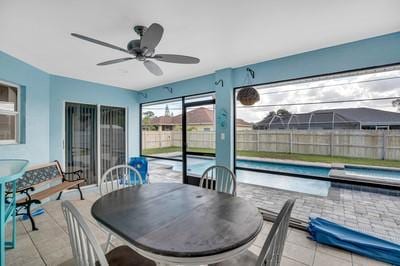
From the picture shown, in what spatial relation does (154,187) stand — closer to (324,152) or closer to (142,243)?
(142,243)

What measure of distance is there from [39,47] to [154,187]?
2515mm

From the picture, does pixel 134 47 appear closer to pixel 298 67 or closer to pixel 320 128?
pixel 298 67

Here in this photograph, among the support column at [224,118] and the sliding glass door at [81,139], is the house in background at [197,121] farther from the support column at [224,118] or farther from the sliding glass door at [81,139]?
the sliding glass door at [81,139]

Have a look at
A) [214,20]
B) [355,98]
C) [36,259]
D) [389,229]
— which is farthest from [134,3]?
[389,229]

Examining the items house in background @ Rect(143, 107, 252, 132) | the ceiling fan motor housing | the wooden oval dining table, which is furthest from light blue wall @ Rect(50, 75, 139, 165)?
the wooden oval dining table

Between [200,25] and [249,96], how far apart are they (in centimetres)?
147

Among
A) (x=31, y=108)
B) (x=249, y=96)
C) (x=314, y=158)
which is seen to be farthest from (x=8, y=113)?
(x=314, y=158)

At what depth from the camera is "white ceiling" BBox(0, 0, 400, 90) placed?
5.91ft

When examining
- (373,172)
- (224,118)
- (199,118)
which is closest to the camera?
(373,172)

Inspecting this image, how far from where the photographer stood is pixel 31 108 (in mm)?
3457

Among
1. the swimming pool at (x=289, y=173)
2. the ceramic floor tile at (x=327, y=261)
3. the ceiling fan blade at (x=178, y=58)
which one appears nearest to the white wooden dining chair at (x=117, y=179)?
the ceiling fan blade at (x=178, y=58)

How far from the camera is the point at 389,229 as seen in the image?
253 cm

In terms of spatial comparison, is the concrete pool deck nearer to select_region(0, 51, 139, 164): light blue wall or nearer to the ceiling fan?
the ceiling fan

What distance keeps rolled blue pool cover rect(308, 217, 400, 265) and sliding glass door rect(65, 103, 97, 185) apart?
4.68 meters
